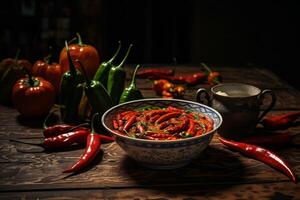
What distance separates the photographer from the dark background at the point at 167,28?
3332 mm

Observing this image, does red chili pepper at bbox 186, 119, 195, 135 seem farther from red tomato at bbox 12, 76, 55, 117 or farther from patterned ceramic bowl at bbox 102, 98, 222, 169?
red tomato at bbox 12, 76, 55, 117

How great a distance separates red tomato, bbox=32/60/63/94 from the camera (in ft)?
5.40

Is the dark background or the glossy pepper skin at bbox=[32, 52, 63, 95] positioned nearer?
the glossy pepper skin at bbox=[32, 52, 63, 95]

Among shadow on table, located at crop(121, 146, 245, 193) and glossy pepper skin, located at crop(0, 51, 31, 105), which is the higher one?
glossy pepper skin, located at crop(0, 51, 31, 105)

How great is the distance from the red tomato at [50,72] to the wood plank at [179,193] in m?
0.70

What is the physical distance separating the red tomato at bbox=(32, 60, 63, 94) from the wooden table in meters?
0.40

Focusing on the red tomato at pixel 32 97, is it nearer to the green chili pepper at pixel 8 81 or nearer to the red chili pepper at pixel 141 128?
the green chili pepper at pixel 8 81

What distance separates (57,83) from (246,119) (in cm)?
76

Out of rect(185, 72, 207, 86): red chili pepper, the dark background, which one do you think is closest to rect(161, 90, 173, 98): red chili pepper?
rect(185, 72, 207, 86): red chili pepper

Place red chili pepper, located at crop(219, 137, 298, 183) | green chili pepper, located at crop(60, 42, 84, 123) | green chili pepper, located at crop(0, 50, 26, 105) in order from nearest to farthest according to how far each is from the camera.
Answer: red chili pepper, located at crop(219, 137, 298, 183), green chili pepper, located at crop(60, 42, 84, 123), green chili pepper, located at crop(0, 50, 26, 105)

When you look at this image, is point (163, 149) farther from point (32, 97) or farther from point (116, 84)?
point (32, 97)

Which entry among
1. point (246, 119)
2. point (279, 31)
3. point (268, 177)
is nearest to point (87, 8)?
point (279, 31)

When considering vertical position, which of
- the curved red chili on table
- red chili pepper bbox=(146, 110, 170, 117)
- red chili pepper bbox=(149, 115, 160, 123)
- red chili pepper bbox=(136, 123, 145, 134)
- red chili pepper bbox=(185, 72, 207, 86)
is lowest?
the curved red chili on table

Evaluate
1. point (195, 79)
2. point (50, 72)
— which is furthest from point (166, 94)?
point (50, 72)
